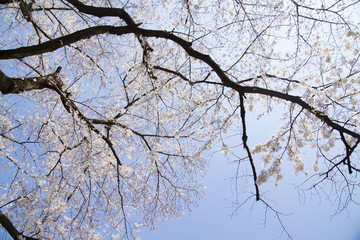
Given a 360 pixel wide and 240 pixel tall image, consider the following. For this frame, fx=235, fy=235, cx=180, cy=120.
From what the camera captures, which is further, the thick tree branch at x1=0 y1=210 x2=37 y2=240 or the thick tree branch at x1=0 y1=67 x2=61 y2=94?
the thick tree branch at x1=0 y1=210 x2=37 y2=240

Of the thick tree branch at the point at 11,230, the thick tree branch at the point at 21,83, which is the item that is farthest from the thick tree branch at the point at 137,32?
the thick tree branch at the point at 11,230

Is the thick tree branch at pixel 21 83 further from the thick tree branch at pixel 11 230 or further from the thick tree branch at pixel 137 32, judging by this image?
the thick tree branch at pixel 11 230

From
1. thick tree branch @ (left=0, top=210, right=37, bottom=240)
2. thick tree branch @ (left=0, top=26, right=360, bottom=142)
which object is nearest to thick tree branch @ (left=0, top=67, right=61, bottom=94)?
thick tree branch @ (left=0, top=26, right=360, bottom=142)

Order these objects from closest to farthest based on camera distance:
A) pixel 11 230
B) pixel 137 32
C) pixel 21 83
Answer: pixel 21 83 → pixel 11 230 → pixel 137 32

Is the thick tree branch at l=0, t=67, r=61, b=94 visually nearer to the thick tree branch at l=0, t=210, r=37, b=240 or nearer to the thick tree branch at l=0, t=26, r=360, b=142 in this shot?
the thick tree branch at l=0, t=26, r=360, b=142

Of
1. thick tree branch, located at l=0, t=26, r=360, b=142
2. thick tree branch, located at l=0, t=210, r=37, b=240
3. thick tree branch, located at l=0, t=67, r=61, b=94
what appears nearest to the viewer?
thick tree branch, located at l=0, t=67, r=61, b=94

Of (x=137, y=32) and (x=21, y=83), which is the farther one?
(x=137, y=32)

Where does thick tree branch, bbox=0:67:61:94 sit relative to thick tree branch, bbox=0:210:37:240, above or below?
above

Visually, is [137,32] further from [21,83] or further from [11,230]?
[11,230]

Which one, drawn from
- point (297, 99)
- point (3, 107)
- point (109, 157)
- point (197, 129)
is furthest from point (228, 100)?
point (3, 107)

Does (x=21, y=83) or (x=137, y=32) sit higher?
(x=137, y=32)

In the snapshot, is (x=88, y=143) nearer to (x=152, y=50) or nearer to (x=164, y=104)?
(x=164, y=104)

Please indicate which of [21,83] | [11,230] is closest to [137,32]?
[21,83]

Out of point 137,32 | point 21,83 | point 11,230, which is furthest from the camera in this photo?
point 137,32
